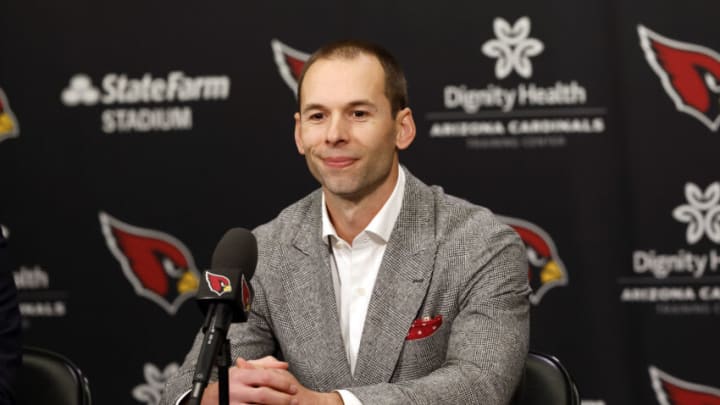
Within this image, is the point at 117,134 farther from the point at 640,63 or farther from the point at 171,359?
the point at 640,63

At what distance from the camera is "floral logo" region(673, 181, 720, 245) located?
3.85 metres

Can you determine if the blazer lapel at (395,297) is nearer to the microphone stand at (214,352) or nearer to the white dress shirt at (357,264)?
the white dress shirt at (357,264)

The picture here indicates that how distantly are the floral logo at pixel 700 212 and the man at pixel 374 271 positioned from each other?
1.58 m

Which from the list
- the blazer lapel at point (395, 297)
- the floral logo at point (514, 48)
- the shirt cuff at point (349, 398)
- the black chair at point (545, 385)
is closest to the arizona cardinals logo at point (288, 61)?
the floral logo at point (514, 48)

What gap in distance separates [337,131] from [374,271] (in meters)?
0.38

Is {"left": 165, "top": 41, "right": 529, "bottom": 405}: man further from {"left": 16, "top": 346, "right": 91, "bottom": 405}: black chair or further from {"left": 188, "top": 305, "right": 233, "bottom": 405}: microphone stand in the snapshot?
{"left": 188, "top": 305, "right": 233, "bottom": 405}: microphone stand

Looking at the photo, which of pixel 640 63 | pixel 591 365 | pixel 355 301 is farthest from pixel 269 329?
pixel 640 63

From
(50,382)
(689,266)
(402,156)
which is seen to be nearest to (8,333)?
(50,382)

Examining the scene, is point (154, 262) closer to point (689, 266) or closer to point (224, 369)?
point (689, 266)

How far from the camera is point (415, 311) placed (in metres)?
2.41

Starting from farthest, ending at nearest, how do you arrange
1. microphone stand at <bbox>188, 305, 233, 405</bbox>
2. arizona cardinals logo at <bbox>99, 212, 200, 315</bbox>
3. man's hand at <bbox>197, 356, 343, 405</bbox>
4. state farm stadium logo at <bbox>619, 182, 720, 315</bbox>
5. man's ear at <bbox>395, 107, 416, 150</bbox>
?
1. arizona cardinals logo at <bbox>99, 212, 200, 315</bbox>
2. state farm stadium logo at <bbox>619, 182, 720, 315</bbox>
3. man's ear at <bbox>395, 107, 416, 150</bbox>
4. man's hand at <bbox>197, 356, 343, 405</bbox>
5. microphone stand at <bbox>188, 305, 233, 405</bbox>

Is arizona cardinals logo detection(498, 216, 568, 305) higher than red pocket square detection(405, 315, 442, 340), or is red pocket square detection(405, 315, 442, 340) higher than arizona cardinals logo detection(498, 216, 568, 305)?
red pocket square detection(405, 315, 442, 340)

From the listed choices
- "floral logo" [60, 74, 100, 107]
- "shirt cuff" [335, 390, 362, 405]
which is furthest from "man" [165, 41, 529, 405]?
"floral logo" [60, 74, 100, 107]

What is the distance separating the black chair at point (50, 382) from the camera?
8.05ft
